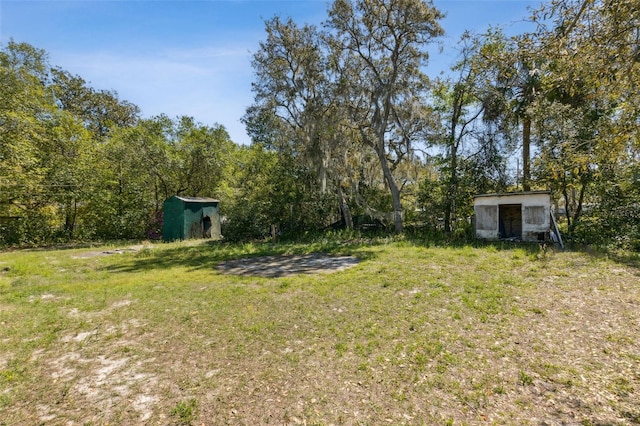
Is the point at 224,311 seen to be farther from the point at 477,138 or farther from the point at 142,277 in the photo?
the point at 477,138

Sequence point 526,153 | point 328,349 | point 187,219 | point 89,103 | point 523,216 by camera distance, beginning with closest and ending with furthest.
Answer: point 328,349 < point 523,216 < point 526,153 < point 187,219 < point 89,103

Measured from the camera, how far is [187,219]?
43.1ft

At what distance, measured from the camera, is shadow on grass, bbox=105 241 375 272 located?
763cm

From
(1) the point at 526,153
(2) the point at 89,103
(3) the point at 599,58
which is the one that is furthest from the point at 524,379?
(2) the point at 89,103

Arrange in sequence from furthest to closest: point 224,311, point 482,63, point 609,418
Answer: point 224,311, point 482,63, point 609,418

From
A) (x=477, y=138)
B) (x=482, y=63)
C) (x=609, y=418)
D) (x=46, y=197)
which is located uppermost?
(x=477, y=138)

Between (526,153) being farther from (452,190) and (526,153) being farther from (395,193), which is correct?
(395,193)

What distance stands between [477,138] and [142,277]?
12.6 m

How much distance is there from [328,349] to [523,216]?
929 cm

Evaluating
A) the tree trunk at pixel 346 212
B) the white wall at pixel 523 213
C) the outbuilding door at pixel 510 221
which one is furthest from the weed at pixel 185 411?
the outbuilding door at pixel 510 221

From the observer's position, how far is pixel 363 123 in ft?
38.8

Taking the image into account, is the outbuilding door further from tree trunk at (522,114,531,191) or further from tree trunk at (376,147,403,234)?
tree trunk at (376,147,403,234)

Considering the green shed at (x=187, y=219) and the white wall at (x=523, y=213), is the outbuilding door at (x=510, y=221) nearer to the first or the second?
the white wall at (x=523, y=213)

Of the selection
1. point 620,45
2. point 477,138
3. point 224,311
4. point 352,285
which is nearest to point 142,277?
point 224,311
